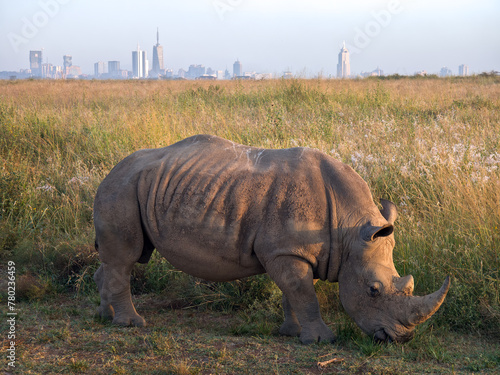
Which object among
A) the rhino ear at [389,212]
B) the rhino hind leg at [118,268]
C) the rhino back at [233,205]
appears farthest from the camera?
the rhino hind leg at [118,268]

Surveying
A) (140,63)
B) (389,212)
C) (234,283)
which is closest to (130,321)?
(234,283)

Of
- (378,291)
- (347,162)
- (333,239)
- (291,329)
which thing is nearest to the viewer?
(378,291)

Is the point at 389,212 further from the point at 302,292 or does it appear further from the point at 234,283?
the point at 234,283

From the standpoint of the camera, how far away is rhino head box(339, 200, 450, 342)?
145 inches

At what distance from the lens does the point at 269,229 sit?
3.83 meters

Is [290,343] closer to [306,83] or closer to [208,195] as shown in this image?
[208,195]

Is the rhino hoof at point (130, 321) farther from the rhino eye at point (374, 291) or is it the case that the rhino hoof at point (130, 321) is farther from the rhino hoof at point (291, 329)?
the rhino eye at point (374, 291)

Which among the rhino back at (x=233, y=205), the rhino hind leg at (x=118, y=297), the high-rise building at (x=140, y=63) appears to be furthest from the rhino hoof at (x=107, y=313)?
the high-rise building at (x=140, y=63)

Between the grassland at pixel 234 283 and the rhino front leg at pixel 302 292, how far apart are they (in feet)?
0.39

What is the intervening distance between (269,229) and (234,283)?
1.39m

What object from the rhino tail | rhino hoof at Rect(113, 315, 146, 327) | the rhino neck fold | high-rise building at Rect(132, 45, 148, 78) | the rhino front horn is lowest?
rhino hoof at Rect(113, 315, 146, 327)

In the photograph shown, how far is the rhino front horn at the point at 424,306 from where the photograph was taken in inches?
142

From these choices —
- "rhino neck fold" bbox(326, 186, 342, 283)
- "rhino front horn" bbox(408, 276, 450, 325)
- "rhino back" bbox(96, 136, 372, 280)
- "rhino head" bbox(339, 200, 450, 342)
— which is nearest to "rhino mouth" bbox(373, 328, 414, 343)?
"rhino head" bbox(339, 200, 450, 342)

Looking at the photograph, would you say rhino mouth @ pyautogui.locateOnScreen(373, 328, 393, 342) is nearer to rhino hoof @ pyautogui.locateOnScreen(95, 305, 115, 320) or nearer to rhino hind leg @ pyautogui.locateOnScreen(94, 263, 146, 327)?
Result: rhino hind leg @ pyautogui.locateOnScreen(94, 263, 146, 327)
